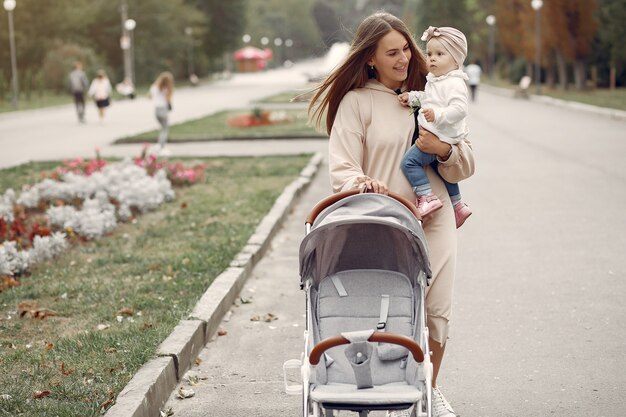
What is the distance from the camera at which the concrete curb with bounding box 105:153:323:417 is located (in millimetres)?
4520

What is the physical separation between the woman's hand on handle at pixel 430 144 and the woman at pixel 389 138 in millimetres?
12

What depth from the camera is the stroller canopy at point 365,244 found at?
376cm

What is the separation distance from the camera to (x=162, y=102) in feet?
66.1

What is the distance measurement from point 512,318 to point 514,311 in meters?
0.19

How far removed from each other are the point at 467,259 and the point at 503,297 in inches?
57.6

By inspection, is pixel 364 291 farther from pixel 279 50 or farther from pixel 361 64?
pixel 279 50

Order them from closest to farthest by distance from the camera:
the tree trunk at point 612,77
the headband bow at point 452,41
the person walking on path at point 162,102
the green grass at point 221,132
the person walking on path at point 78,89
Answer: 1. the headband bow at point 452,41
2. the person walking on path at point 162,102
3. the green grass at point 221,132
4. the person walking on path at point 78,89
5. the tree trunk at point 612,77

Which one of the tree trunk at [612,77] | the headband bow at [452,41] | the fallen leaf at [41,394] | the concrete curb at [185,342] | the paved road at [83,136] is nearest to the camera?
the headband bow at [452,41]

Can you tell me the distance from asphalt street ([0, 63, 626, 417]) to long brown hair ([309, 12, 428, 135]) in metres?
1.64

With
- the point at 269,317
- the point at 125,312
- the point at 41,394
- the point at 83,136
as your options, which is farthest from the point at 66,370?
the point at 83,136

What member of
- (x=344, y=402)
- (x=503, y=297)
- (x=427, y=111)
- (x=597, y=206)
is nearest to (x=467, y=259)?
(x=503, y=297)

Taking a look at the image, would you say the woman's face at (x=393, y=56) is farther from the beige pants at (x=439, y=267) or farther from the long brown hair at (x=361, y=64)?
the beige pants at (x=439, y=267)

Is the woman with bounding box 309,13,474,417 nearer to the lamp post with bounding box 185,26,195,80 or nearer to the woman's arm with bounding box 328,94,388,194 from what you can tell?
the woman's arm with bounding box 328,94,388,194

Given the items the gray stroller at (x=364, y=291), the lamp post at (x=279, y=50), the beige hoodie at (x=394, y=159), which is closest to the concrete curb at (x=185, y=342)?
the gray stroller at (x=364, y=291)
